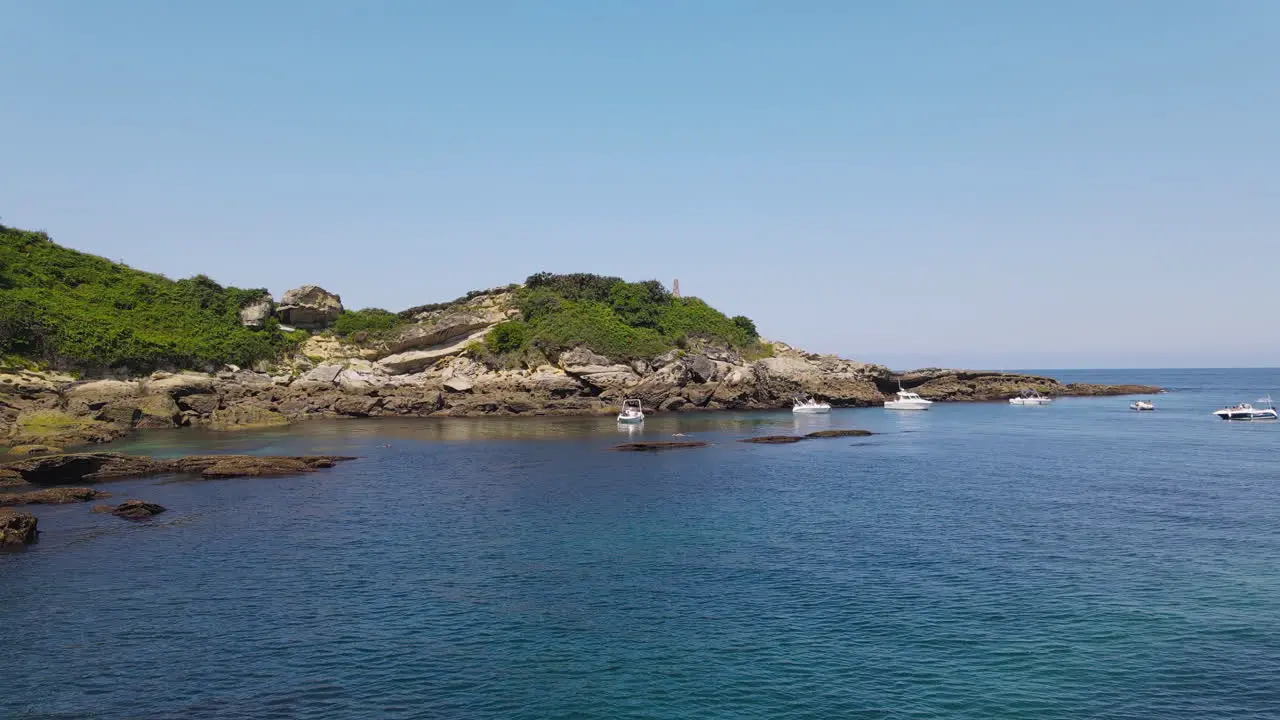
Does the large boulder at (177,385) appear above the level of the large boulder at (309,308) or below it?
below

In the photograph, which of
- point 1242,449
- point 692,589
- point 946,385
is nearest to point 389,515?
point 692,589

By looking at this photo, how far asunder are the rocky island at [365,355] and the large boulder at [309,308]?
0.76 feet

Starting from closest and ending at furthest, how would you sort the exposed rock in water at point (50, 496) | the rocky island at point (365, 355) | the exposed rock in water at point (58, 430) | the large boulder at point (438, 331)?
1. the exposed rock in water at point (50, 496)
2. the exposed rock in water at point (58, 430)
3. the rocky island at point (365, 355)
4. the large boulder at point (438, 331)

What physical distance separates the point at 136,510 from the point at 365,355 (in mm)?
80345

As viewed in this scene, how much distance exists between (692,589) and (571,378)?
84.7 meters

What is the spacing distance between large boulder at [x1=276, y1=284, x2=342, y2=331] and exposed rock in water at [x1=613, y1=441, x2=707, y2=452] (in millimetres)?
76439

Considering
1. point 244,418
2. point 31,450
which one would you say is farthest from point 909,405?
point 31,450

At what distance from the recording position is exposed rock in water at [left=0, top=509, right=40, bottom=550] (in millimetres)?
33062

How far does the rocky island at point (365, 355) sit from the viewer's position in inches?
3479

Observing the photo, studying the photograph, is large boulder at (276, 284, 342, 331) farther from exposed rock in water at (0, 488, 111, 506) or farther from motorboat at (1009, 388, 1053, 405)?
motorboat at (1009, 388, 1053, 405)

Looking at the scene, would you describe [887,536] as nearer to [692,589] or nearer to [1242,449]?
[692,589]

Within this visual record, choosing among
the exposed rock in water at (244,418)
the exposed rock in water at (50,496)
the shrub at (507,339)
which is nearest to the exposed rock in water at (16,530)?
the exposed rock in water at (50,496)

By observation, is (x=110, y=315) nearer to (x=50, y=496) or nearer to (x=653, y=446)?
(x=50, y=496)

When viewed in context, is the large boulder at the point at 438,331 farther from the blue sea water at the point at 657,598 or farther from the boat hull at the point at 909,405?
the blue sea water at the point at 657,598
